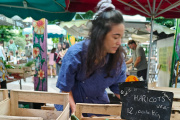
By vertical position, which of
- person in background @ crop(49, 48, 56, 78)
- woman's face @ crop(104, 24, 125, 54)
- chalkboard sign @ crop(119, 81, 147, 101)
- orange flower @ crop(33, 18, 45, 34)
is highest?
orange flower @ crop(33, 18, 45, 34)

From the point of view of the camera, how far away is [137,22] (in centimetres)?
627

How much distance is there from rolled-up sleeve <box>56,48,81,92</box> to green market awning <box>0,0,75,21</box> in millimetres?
1446

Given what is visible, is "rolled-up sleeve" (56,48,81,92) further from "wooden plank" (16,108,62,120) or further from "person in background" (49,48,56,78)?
"person in background" (49,48,56,78)

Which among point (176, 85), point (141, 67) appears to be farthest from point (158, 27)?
point (176, 85)

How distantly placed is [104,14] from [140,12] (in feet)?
9.01

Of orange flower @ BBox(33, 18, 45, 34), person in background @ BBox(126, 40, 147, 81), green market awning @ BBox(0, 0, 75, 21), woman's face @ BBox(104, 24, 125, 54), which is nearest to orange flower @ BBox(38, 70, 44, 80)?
orange flower @ BBox(33, 18, 45, 34)

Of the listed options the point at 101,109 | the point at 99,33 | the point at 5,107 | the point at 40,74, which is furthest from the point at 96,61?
the point at 40,74

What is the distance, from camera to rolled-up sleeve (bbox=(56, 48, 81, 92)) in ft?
4.27

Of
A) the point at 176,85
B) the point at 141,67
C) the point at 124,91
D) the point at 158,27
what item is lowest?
the point at 176,85

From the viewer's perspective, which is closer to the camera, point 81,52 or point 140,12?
point 81,52

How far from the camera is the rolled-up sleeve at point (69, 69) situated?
130 cm

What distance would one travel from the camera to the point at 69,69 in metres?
1.31

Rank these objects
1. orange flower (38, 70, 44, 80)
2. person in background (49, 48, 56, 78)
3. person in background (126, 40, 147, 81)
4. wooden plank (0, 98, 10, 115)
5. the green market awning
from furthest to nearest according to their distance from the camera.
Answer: person in background (49, 48, 56, 78), person in background (126, 40, 147, 81), orange flower (38, 70, 44, 80), the green market awning, wooden plank (0, 98, 10, 115)

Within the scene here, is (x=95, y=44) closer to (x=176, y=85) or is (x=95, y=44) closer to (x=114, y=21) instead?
(x=114, y=21)
